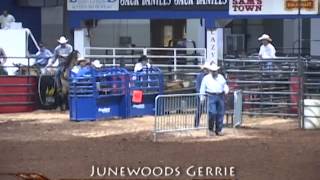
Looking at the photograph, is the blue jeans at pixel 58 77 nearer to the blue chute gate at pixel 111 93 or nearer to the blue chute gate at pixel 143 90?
the blue chute gate at pixel 111 93

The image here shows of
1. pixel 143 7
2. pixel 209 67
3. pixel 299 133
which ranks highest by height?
pixel 143 7

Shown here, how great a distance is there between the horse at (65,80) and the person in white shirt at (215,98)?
584 centimetres

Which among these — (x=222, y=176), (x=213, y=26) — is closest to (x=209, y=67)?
(x=222, y=176)

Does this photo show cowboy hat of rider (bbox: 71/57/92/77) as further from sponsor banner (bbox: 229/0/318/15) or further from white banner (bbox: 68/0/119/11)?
sponsor banner (bbox: 229/0/318/15)

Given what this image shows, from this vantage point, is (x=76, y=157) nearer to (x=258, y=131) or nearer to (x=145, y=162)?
(x=145, y=162)

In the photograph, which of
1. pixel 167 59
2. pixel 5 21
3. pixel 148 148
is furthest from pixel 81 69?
pixel 5 21

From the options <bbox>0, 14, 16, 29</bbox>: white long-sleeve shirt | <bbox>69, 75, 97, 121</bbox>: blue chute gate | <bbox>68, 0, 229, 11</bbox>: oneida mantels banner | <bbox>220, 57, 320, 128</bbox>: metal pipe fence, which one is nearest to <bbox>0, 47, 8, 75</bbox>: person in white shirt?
<bbox>0, 14, 16, 29</bbox>: white long-sleeve shirt

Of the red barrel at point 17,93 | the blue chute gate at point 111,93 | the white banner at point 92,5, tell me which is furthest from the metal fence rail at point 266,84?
the white banner at point 92,5

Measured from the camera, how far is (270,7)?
25844mm

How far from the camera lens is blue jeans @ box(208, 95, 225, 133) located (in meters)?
16.8

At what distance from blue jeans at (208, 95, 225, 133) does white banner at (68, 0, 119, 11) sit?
11.5 metres

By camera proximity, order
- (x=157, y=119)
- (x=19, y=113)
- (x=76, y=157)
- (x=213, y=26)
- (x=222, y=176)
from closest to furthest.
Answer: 1. (x=222, y=176)
2. (x=76, y=157)
3. (x=157, y=119)
4. (x=19, y=113)
5. (x=213, y=26)

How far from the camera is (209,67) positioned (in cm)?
1720

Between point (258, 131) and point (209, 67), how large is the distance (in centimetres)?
176
